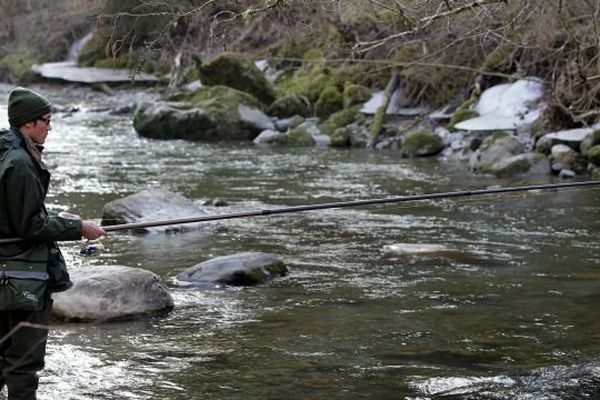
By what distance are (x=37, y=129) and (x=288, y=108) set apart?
57.1 ft

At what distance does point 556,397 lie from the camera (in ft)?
14.3

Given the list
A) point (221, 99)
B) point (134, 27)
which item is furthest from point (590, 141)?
point (134, 27)

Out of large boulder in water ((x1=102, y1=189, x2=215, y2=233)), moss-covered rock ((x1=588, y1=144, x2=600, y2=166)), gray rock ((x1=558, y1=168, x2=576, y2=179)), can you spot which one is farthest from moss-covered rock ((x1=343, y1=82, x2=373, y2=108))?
large boulder in water ((x1=102, y1=189, x2=215, y2=233))

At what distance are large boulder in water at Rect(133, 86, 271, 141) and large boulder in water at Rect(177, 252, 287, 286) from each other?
12.4m

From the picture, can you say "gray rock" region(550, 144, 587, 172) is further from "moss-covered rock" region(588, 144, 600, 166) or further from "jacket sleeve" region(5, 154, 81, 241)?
"jacket sleeve" region(5, 154, 81, 241)

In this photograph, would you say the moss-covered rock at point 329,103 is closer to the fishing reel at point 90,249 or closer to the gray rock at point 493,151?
the gray rock at point 493,151

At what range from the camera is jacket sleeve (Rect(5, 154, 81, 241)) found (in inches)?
137

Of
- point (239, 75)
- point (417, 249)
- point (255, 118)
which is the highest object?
point (239, 75)

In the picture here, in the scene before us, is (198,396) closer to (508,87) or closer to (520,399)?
(520,399)

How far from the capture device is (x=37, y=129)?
367cm

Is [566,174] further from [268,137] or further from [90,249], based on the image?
[90,249]

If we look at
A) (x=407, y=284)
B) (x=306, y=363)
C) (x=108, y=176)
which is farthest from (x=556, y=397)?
(x=108, y=176)

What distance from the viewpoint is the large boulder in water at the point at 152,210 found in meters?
9.30

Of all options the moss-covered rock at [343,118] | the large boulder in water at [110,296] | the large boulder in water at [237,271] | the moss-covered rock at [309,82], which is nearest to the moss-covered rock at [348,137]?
the moss-covered rock at [343,118]
